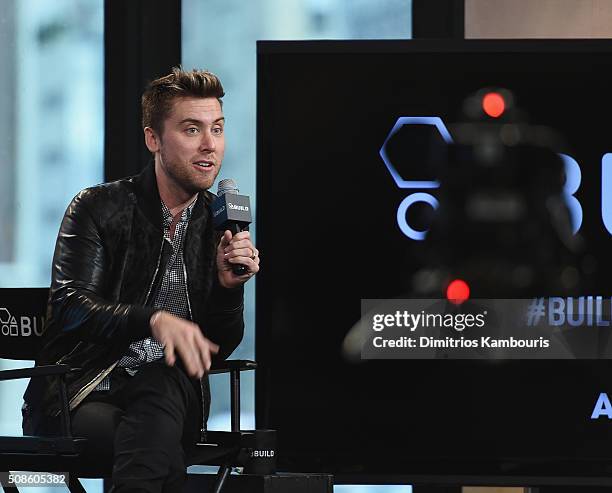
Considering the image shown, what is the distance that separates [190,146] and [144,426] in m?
0.89

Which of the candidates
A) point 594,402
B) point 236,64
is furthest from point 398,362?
point 236,64

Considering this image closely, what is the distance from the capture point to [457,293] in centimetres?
367

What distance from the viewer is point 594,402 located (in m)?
3.65

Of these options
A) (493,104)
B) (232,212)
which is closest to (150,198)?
(232,212)

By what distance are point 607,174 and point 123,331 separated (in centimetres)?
182

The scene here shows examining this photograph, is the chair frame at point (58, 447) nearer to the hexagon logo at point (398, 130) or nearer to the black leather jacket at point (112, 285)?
the black leather jacket at point (112, 285)

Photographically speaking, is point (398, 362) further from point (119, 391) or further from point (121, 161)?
point (121, 161)

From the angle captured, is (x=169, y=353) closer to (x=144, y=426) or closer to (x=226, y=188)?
(x=144, y=426)

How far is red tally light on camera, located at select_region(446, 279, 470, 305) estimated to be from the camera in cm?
367

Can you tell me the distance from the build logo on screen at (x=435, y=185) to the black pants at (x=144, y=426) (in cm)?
106

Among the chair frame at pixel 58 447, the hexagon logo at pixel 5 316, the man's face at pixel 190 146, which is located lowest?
the chair frame at pixel 58 447

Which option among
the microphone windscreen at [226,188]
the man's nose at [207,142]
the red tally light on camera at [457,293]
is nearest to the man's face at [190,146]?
the man's nose at [207,142]

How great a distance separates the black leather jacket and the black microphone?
0.87 ft

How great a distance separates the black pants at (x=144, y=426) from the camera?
8.46 feet
